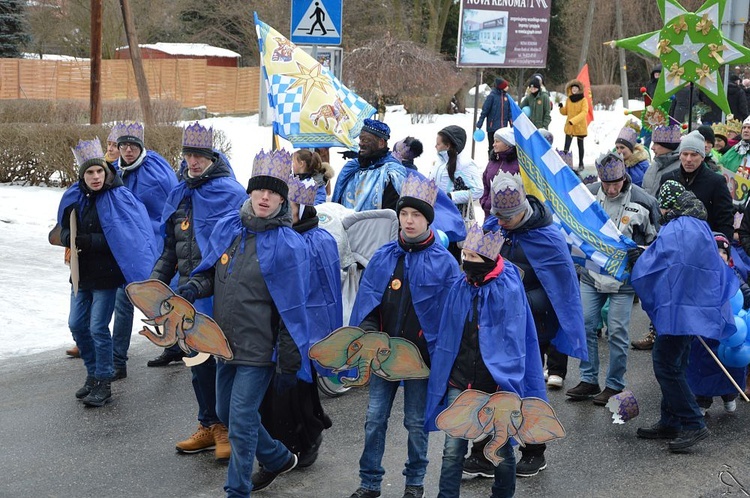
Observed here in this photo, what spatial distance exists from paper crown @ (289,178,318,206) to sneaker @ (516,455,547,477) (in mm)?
2047

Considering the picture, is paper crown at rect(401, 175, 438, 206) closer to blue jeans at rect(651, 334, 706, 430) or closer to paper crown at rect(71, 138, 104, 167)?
blue jeans at rect(651, 334, 706, 430)

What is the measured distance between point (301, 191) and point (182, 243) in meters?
0.96

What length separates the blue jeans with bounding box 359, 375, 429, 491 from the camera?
18.3 ft

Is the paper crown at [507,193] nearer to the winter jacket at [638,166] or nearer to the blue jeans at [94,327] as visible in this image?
the blue jeans at [94,327]

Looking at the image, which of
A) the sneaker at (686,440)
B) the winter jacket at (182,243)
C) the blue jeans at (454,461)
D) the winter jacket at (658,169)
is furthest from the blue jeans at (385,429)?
the winter jacket at (658,169)

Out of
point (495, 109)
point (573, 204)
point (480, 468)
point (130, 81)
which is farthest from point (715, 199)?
point (130, 81)

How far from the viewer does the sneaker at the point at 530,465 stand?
6.23 meters

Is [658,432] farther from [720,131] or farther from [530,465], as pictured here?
[720,131]

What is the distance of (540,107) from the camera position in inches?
846

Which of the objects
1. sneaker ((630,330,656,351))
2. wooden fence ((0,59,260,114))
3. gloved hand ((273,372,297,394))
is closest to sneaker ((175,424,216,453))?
gloved hand ((273,372,297,394))

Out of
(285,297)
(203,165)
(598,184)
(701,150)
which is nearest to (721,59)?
(701,150)

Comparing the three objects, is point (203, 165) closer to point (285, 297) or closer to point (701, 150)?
point (285, 297)

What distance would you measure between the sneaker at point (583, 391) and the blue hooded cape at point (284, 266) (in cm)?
301

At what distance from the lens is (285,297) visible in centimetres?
535
